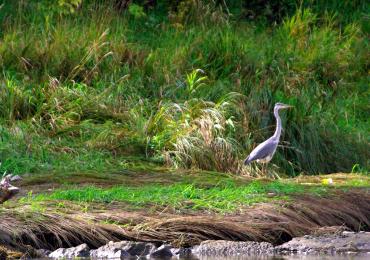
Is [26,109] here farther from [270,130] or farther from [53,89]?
[270,130]

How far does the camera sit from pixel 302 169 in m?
13.7

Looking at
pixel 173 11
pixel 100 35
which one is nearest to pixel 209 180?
pixel 100 35

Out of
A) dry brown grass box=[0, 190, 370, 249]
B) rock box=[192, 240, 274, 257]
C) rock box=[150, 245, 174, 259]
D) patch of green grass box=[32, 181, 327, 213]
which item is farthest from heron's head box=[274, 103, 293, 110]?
rock box=[150, 245, 174, 259]

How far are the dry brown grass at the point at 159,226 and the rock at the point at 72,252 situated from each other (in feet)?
0.70

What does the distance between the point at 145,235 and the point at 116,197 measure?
107cm

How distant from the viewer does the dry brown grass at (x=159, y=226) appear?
911cm

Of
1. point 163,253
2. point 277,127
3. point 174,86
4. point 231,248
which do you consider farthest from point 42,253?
point 174,86

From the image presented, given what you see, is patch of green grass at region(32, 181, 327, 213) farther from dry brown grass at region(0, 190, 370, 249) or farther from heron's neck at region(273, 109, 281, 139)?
heron's neck at region(273, 109, 281, 139)

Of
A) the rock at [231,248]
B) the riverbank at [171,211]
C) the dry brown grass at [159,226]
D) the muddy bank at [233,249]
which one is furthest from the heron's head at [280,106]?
the rock at [231,248]

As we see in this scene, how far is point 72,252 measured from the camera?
8.85m

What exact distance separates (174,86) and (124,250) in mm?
6196

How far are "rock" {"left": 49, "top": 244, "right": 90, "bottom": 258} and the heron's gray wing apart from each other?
3.91 meters

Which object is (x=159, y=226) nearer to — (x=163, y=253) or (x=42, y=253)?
(x=163, y=253)

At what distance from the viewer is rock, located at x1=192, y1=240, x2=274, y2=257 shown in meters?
9.09
